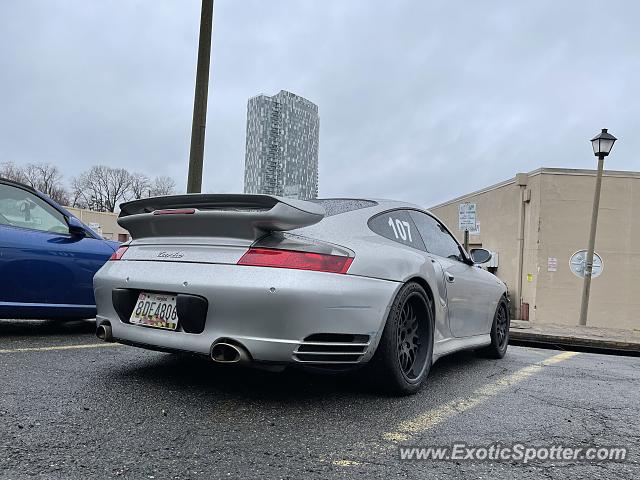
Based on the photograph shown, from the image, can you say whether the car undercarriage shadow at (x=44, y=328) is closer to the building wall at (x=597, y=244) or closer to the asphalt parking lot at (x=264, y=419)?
the asphalt parking lot at (x=264, y=419)

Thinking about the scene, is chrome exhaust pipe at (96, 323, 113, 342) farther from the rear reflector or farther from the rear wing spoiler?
the rear reflector

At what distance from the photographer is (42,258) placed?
179 inches

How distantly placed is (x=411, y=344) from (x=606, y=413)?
3.88ft

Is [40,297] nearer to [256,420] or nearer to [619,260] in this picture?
[256,420]

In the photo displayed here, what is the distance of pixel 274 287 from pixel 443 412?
47.1 inches

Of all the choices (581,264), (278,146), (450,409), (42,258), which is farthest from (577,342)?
(581,264)

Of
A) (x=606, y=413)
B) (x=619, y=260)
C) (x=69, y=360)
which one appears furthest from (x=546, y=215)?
(x=69, y=360)

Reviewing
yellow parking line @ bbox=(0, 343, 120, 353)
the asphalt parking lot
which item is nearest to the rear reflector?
the asphalt parking lot

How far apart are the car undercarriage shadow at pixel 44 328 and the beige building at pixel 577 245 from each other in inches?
585

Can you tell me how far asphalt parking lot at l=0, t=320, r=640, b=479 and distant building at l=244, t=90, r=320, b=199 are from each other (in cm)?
928

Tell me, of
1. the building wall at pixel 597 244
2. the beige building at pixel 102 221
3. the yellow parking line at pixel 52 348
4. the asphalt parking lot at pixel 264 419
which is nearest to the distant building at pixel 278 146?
the building wall at pixel 597 244

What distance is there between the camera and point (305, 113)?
15484 mm

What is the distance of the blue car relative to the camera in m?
4.39

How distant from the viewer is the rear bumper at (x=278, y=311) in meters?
2.59
